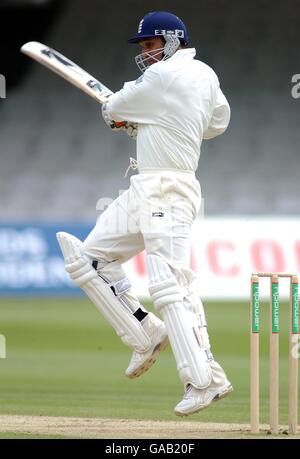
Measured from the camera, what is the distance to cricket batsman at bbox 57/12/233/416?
16.9 feet

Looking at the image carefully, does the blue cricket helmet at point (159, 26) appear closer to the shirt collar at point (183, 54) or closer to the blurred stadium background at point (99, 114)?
the shirt collar at point (183, 54)

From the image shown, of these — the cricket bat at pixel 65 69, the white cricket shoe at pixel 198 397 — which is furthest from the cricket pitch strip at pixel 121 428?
the cricket bat at pixel 65 69

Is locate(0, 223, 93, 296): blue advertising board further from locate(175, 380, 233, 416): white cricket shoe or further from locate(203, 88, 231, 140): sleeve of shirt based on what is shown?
locate(175, 380, 233, 416): white cricket shoe

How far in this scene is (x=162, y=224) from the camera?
206 inches

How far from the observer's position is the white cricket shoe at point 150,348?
5.46 m

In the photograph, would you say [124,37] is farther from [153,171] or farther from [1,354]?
[153,171]

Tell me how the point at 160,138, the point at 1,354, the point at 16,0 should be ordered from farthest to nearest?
1. the point at 16,0
2. the point at 1,354
3. the point at 160,138

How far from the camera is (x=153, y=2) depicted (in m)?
17.7

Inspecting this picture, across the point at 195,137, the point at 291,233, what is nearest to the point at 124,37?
the point at 291,233

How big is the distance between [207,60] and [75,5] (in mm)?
2430

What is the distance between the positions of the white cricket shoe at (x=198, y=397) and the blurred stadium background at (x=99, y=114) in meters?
10.3

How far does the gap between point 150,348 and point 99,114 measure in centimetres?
1240

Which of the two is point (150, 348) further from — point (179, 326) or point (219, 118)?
point (219, 118)

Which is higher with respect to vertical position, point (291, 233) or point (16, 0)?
point (16, 0)
